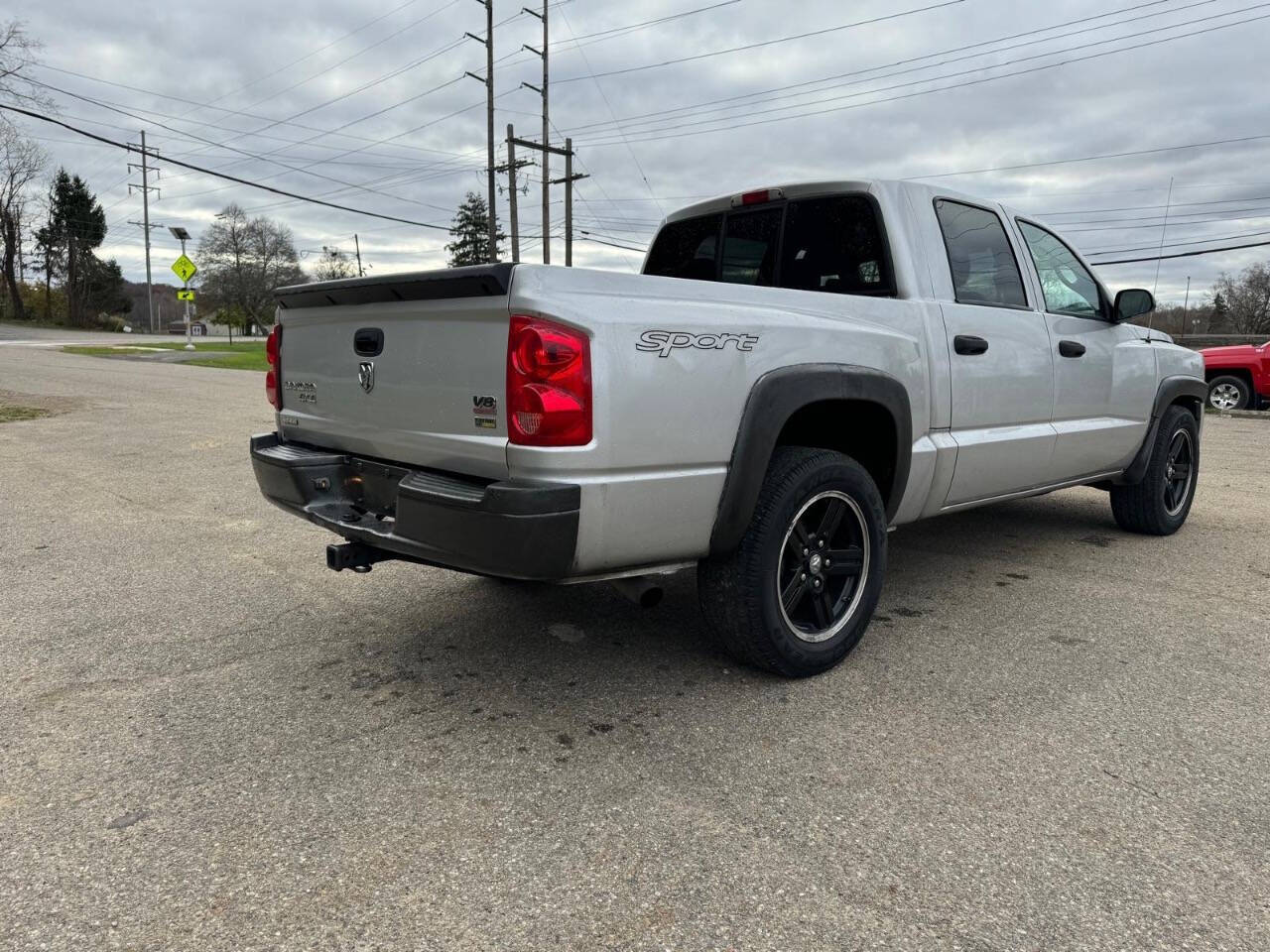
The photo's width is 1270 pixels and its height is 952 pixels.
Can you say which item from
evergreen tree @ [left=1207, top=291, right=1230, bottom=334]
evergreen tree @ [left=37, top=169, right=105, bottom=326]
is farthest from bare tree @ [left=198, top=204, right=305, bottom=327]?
evergreen tree @ [left=1207, top=291, right=1230, bottom=334]

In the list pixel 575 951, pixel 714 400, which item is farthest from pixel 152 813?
pixel 714 400

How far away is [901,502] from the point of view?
3.66 m

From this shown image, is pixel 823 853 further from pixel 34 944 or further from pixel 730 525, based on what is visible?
pixel 34 944

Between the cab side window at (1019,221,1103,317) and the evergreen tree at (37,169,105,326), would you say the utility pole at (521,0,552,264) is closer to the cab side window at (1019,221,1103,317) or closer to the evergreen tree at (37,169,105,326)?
the cab side window at (1019,221,1103,317)

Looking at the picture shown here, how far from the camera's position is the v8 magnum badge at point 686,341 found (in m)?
2.56

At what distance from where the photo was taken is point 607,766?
2574 mm

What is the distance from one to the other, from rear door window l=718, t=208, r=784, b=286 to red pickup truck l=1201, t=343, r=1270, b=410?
13.9 m

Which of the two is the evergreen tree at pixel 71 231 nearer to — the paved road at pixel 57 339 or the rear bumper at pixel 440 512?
the paved road at pixel 57 339

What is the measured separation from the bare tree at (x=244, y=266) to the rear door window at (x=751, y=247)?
251 feet

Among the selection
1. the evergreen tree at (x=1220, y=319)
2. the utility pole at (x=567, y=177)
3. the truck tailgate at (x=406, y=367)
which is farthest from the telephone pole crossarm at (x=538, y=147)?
the evergreen tree at (x=1220, y=319)

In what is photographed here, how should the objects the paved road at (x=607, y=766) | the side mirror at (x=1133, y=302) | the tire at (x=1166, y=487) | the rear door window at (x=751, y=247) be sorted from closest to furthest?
the paved road at (x=607, y=766), the rear door window at (x=751, y=247), the side mirror at (x=1133, y=302), the tire at (x=1166, y=487)

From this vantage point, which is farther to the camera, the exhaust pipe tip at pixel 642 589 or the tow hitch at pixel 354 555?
the tow hitch at pixel 354 555

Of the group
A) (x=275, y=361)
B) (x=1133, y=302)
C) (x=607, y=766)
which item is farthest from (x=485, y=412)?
(x=1133, y=302)

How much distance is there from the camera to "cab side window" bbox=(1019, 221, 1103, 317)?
4.46 m
